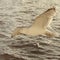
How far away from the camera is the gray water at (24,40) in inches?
232

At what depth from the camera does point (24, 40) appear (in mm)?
6605

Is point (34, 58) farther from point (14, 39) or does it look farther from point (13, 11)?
point (13, 11)

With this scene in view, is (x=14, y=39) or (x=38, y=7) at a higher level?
(x=38, y=7)

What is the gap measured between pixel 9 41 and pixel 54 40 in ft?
3.15

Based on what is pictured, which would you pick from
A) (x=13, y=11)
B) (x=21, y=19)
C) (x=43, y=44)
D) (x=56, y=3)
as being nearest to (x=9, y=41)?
(x=43, y=44)

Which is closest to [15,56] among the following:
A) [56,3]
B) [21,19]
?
[21,19]

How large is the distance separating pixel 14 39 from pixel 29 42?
386 mm

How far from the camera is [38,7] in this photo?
876 cm

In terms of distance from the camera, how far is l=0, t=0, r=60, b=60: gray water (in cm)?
590

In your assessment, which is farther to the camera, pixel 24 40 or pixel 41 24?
pixel 24 40

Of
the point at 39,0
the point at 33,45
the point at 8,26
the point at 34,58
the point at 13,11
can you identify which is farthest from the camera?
the point at 39,0

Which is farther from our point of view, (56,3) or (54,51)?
(56,3)

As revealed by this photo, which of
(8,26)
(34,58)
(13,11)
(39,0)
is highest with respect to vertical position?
(39,0)

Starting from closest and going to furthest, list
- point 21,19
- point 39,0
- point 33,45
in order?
point 33,45 < point 21,19 < point 39,0
